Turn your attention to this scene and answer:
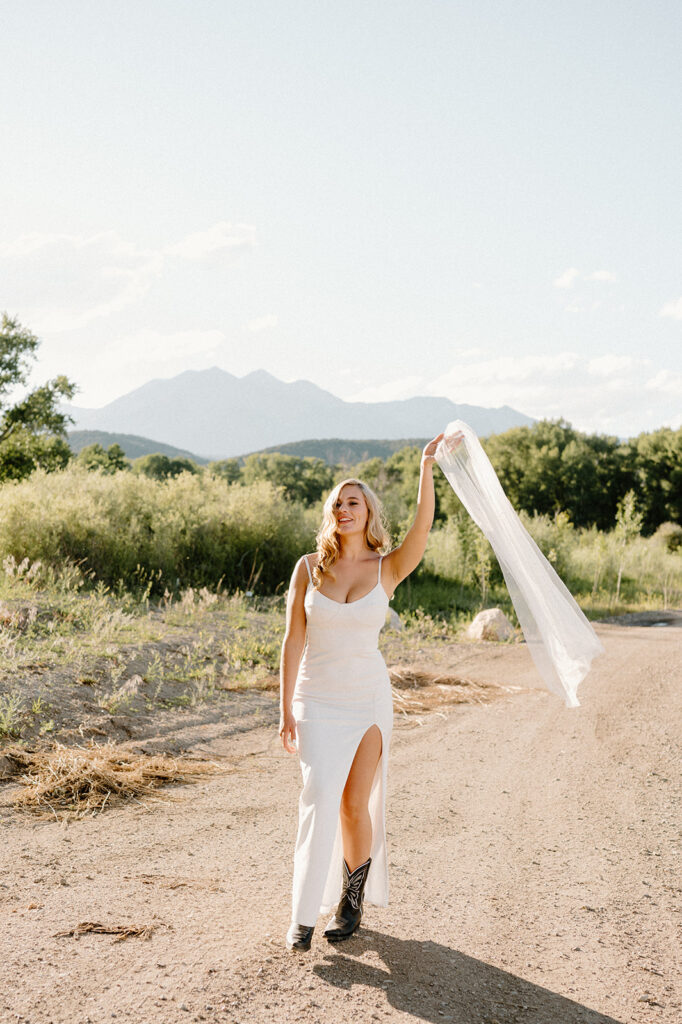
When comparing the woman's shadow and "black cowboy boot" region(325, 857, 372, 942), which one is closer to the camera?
the woman's shadow

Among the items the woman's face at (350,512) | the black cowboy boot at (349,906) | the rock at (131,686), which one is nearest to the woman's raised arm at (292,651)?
the woman's face at (350,512)

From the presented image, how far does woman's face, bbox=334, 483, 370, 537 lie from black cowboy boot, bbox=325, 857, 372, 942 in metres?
1.51

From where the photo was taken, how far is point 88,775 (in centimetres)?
593

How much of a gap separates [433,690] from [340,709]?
20.4ft

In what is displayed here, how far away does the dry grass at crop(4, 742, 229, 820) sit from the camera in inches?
219

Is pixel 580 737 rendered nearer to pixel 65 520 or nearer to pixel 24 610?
pixel 24 610

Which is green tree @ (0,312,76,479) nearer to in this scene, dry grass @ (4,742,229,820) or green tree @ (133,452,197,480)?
dry grass @ (4,742,229,820)

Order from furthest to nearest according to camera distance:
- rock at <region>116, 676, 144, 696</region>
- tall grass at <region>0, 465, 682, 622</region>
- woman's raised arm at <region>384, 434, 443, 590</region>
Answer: tall grass at <region>0, 465, 682, 622</region>
rock at <region>116, 676, 144, 696</region>
woman's raised arm at <region>384, 434, 443, 590</region>

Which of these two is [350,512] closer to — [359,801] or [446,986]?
[359,801]

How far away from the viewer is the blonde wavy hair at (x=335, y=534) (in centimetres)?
385

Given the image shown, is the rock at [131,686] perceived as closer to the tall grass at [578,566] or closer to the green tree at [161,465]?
the tall grass at [578,566]

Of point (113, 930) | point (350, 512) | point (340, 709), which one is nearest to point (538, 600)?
Result: point (350, 512)

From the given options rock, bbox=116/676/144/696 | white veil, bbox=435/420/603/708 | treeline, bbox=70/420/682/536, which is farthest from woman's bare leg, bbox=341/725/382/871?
treeline, bbox=70/420/682/536

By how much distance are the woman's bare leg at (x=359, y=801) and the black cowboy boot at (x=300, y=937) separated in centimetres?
33
